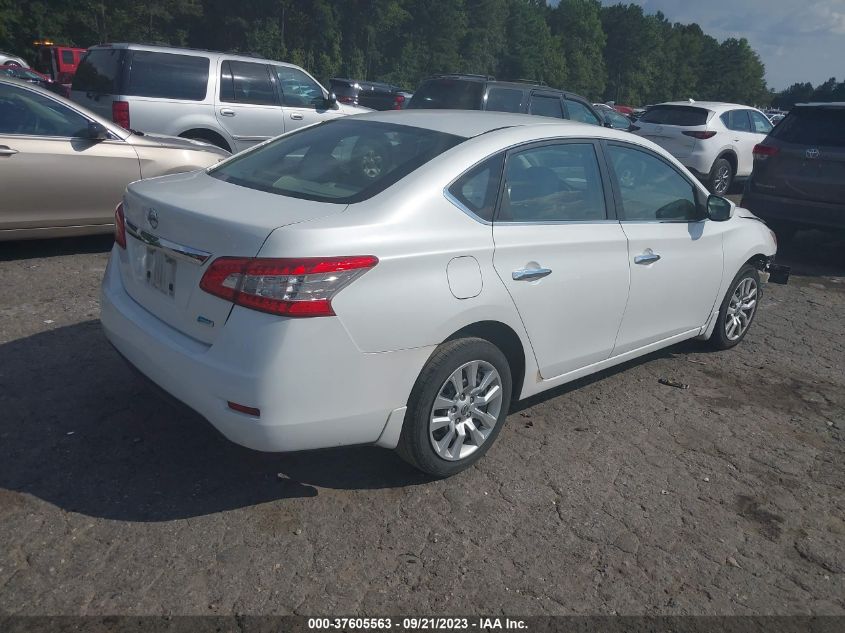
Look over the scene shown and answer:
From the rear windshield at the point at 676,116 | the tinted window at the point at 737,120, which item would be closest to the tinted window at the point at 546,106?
the rear windshield at the point at 676,116

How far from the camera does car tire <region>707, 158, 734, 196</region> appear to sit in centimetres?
1415

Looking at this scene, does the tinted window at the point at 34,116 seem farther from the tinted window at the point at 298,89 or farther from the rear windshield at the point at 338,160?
the tinted window at the point at 298,89

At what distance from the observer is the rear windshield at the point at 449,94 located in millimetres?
10609

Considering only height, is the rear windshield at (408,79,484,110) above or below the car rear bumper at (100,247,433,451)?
above

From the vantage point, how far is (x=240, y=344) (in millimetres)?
2955

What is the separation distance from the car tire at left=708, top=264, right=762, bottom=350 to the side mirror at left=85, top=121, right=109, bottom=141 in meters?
5.34

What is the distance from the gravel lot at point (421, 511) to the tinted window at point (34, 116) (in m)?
2.33

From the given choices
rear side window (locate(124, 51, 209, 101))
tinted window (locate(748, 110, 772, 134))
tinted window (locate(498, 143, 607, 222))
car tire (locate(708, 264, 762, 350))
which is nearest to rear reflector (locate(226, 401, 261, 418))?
tinted window (locate(498, 143, 607, 222))

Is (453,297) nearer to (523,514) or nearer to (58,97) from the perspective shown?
(523,514)

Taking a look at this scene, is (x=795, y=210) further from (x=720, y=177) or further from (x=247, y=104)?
(x=247, y=104)

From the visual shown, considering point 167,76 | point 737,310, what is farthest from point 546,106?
point 737,310

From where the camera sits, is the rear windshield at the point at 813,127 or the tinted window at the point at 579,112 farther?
the tinted window at the point at 579,112

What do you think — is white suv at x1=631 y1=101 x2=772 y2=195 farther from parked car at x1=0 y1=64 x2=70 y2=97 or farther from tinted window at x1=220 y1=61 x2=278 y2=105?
parked car at x1=0 y1=64 x2=70 y2=97

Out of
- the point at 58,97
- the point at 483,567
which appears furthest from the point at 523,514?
the point at 58,97
